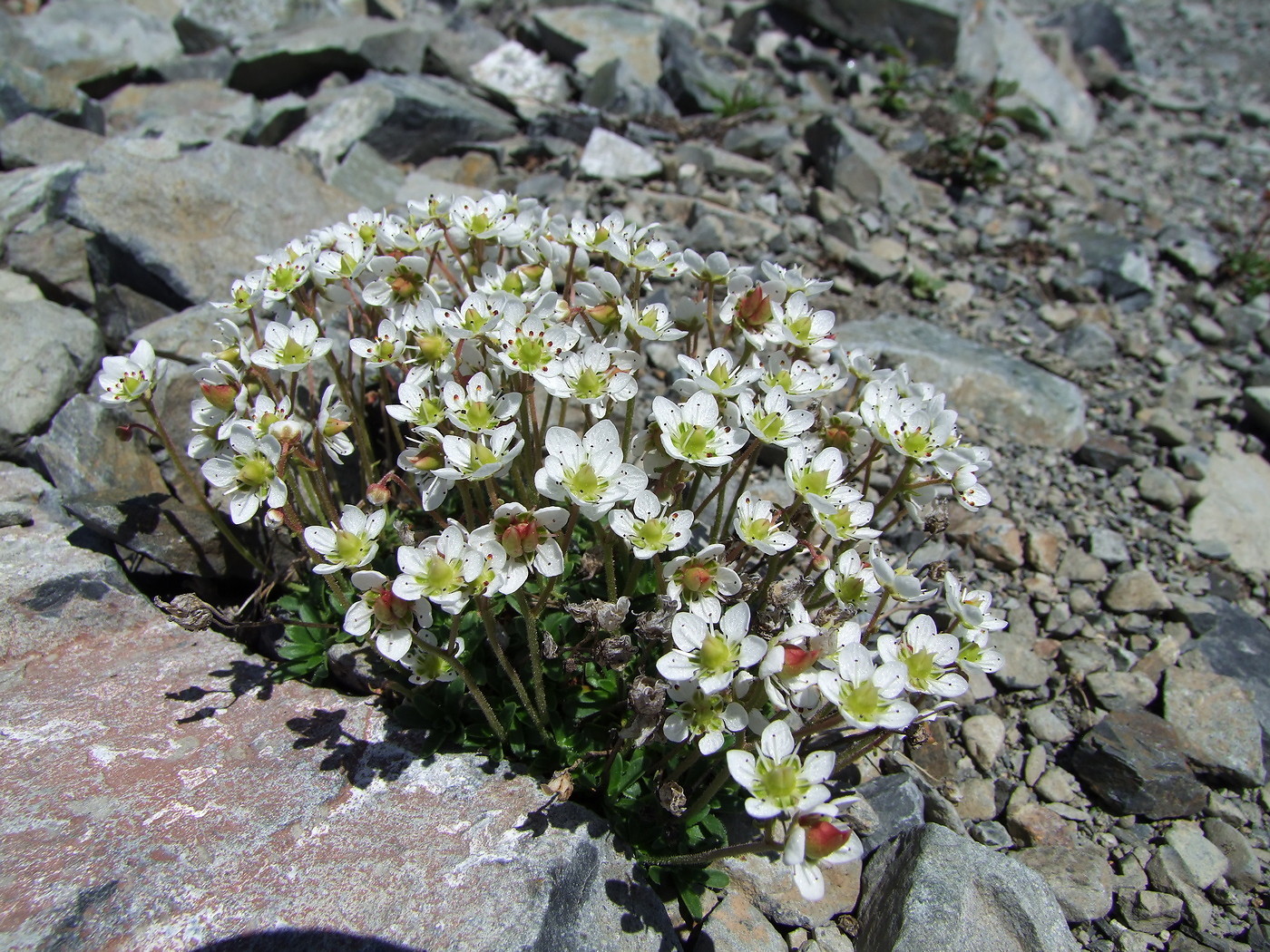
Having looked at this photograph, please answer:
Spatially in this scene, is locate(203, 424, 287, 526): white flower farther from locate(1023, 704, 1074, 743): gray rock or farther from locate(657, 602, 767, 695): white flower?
locate(1023, 704, 1074, 743): gray rock

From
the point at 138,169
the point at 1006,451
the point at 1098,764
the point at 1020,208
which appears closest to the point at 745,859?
the point at 1098,764

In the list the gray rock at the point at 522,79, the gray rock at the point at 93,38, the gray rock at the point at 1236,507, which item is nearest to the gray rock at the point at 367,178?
the gray rock at the point at 522,79

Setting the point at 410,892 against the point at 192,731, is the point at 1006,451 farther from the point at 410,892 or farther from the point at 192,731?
the point at 192,731

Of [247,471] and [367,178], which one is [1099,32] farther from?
[247,471]

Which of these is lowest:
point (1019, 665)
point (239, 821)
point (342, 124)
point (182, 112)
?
point (1019, 665)

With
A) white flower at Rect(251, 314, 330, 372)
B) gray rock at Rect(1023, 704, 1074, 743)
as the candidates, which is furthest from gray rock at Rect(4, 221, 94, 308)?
gray rock at Rect(1023, 704, 1074, 743)

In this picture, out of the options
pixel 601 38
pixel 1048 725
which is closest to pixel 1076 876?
pixel 1048 725

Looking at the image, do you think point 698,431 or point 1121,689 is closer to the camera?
point 698,431
